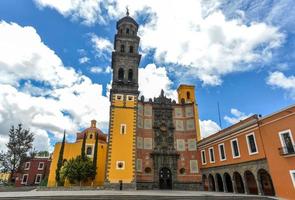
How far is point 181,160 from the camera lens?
1142 inches

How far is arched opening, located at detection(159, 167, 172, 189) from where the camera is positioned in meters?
27.6

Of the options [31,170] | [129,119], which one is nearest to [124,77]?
[129,119]

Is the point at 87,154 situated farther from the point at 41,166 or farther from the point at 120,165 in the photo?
the point at 41,166

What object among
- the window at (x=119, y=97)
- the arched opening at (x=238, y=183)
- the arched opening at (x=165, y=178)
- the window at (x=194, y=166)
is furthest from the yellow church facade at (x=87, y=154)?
the arched opening at (x=238, y=183)

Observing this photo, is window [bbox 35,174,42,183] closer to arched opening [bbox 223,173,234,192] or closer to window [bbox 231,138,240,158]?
arched opening [bbox 223,173,234,192]

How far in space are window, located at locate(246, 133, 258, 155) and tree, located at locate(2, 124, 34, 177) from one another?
3766cm

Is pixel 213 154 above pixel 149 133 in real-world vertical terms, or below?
below

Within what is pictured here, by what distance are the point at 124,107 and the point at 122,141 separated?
480cm

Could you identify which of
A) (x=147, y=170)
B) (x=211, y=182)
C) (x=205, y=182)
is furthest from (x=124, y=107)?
(x=211, y=182)

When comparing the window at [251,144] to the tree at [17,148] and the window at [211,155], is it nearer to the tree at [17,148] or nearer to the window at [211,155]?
the window at [211,155]

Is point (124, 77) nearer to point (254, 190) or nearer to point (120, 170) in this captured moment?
point (120, 170)

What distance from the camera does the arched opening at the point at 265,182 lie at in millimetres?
18469

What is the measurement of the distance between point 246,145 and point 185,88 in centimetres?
1662

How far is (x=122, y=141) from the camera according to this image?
26109 mm
